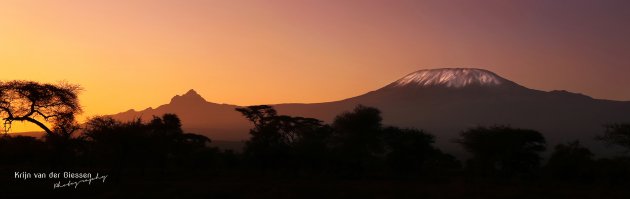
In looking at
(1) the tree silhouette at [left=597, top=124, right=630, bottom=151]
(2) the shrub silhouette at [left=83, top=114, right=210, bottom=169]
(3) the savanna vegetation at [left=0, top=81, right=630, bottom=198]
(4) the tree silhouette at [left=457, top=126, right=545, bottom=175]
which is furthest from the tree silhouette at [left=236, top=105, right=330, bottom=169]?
(1) the tree silhouette at [left=597, top=124, right=630, bottom=151]

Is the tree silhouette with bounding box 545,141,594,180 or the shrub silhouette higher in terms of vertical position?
the shrub silhouette

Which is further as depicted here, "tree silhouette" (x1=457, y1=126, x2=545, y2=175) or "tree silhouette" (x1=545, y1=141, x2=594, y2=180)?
"tree silhouette" (x1=457, y1=126, x2=545, y2=175)

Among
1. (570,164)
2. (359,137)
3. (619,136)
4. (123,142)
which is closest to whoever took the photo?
(123,142)

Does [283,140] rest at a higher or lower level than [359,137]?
higher

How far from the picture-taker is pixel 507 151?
64.1 m

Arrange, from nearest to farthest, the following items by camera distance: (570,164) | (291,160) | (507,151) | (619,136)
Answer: (619,136) < (291,160) < (570,164) < (507,151)

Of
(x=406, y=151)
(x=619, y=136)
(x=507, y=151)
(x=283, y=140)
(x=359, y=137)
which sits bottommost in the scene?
(x=507, y=151)

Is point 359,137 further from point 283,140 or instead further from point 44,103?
point 44,103

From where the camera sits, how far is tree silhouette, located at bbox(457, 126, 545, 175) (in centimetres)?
6412

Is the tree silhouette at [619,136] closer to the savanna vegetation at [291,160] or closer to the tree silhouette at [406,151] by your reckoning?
the savanna vegetation at [291,160]

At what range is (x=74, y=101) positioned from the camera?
44781mm

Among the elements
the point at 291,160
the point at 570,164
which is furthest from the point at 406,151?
the point at 570,164

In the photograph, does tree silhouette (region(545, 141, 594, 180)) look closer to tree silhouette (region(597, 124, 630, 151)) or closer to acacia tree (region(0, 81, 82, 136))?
tree silhouette (region(597, 124, 630, 151))

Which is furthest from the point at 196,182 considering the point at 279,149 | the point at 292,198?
the point at 279,149
